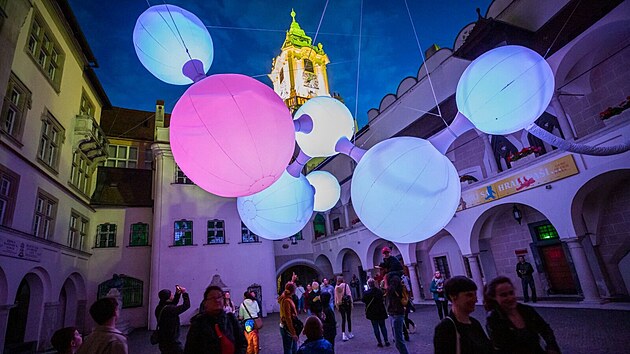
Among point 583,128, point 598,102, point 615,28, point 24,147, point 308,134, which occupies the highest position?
point 615,28

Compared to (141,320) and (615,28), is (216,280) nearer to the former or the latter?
(141,320)

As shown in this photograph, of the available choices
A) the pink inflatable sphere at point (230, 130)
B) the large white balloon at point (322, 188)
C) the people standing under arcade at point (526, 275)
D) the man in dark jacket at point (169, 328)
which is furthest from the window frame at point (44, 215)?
the people standing under arcade at point (526, 275)

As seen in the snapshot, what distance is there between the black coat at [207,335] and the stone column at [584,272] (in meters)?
10.1

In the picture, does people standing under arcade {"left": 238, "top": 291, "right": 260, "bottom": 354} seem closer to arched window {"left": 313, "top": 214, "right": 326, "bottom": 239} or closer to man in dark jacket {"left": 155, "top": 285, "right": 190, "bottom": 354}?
man in dark jacket {"left": 155, "top": 285, "right": 190, "bottom": 354}

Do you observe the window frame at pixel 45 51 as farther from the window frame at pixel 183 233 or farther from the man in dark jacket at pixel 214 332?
the man in dark jacket at pixel 214 332

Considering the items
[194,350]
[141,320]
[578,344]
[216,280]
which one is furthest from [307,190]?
[141,320]

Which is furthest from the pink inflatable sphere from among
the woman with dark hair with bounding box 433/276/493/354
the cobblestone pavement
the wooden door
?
the wooden door

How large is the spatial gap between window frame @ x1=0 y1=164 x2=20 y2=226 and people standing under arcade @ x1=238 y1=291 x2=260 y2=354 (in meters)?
8.08

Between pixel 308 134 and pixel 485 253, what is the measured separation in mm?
12618

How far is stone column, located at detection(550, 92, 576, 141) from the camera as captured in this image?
8.88 metres

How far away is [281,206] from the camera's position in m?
3.63

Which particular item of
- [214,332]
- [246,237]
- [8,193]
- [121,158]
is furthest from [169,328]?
[121,158]

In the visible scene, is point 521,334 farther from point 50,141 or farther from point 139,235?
point 139,235

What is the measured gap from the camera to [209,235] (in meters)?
17.5
